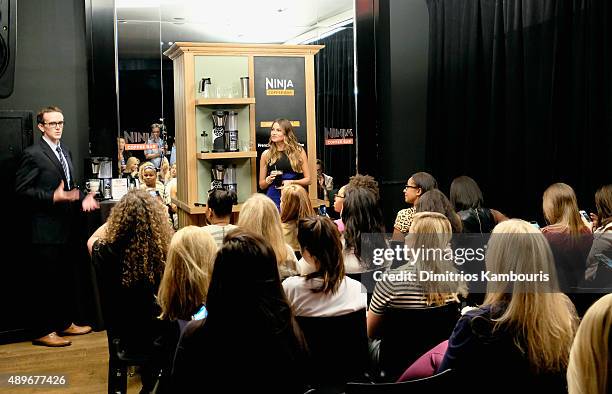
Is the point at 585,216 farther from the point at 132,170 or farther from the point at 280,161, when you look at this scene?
the point at 132,170

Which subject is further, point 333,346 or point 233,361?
point 333,346

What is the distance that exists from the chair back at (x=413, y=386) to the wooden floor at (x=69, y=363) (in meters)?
2.48

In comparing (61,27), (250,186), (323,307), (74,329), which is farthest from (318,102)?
(323,307)

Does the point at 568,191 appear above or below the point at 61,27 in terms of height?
below

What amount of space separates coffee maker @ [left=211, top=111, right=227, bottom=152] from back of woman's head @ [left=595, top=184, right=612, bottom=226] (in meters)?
3.30

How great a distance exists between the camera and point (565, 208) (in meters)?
4.26

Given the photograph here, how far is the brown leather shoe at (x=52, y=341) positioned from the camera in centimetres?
526

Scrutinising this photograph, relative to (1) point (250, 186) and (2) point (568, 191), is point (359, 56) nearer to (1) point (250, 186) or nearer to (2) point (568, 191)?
(1) point (250, 186)

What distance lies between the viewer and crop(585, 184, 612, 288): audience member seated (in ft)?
13.4

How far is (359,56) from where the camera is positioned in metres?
7.09

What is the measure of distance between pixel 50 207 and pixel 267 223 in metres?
2.33

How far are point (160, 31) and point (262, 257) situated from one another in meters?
4.81

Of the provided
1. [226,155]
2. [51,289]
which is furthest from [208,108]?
[51,289]

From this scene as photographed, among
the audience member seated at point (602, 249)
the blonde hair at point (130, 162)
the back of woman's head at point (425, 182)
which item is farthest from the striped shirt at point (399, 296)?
the blonde hair at point (130, 162)
